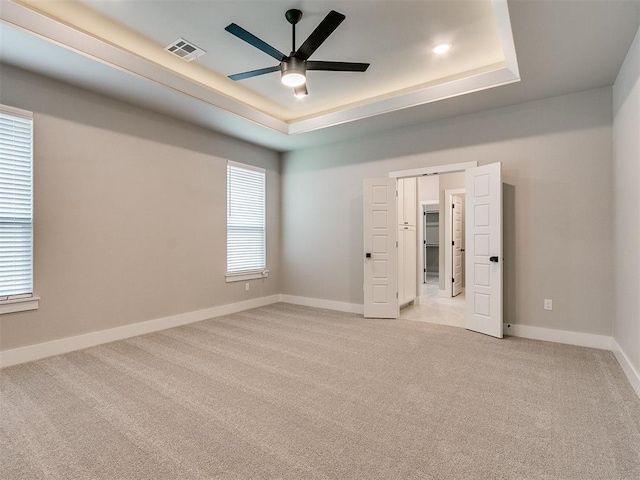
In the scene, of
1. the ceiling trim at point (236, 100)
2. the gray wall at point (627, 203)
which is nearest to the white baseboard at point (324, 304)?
the ceiling trim at point (236, 100)

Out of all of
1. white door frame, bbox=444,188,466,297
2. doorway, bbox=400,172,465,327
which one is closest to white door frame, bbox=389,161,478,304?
doorway, bbox=400,172,465,327

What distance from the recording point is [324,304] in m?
5.89

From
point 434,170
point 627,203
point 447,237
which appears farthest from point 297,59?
point 447,237

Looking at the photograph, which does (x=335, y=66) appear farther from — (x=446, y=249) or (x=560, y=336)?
(x=446, y=249)

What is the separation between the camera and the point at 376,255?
5.17 m

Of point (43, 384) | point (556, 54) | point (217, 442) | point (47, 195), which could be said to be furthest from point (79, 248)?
point (556, 54)

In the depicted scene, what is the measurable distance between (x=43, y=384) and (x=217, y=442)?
1891mm

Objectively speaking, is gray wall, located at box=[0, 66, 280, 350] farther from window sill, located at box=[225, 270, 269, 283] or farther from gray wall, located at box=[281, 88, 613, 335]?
gray wall, located at box=[281, 88, 613, 335]

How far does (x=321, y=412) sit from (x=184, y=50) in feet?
12.3

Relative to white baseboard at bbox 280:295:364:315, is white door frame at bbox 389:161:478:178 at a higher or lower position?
higher

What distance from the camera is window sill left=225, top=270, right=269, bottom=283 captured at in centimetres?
546

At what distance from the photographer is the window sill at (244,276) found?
17.9 feet

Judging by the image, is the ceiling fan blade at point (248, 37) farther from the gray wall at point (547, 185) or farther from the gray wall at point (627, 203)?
the gray wall at point (627, 203)

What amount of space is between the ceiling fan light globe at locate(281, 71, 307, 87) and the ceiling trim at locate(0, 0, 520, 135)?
1.57 meters
